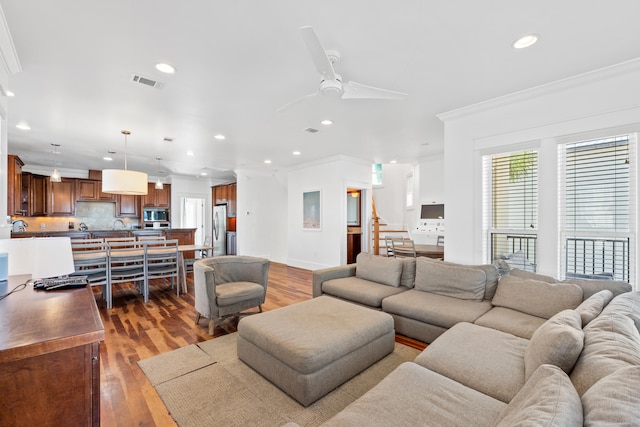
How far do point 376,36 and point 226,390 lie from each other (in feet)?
9.61

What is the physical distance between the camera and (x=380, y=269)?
364 centimetres

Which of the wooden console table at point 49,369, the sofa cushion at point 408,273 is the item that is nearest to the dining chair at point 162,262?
the wooden console table at point 49,369

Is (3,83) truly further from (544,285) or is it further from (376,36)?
(544,285)

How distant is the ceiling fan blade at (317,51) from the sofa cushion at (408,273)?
2.41 metres

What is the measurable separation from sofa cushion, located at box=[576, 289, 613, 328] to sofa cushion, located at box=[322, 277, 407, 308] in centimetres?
170

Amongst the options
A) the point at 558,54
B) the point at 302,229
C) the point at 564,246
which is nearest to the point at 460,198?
the point at 564,246

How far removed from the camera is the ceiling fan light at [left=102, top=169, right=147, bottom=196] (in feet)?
15.0

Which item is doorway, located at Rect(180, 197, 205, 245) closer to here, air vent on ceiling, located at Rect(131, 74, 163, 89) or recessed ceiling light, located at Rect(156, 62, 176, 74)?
air vent on ceiling, located at Rect(131, 74, 163, 89)

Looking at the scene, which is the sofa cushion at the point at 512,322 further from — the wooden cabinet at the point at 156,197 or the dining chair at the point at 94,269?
the wooden cabinet at the point at 156,197

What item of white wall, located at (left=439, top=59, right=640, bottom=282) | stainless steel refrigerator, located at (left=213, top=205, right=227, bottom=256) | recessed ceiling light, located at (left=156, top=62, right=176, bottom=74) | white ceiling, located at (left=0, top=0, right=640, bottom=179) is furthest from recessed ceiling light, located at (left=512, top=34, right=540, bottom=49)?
stainless steel refrigerator, located at (left=213, top=205, right=227, bottom=256)

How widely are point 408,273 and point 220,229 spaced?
770 cm

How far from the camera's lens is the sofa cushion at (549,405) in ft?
2.50

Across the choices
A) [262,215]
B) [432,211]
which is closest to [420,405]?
[432,211]

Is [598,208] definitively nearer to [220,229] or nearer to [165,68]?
[165,68]
